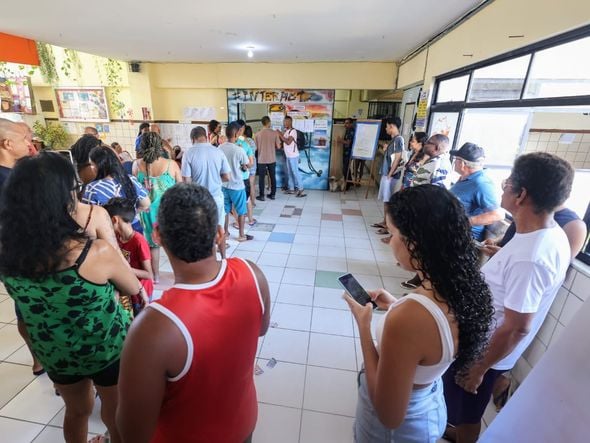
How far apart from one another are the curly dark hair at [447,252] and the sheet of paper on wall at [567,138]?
7.86 ft

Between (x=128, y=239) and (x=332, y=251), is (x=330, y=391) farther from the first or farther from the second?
(x=332, y=251)

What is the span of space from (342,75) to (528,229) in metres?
5.71

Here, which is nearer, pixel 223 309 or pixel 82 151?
pixel 223 309

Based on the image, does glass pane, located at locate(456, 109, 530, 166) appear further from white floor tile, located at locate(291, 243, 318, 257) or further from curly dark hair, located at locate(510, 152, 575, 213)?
white floor tile, located at locate(291, 243, 318, 257)

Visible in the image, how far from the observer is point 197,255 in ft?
2.57

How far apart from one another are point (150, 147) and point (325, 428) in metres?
2.48

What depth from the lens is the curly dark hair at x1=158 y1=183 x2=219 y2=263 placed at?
773mm

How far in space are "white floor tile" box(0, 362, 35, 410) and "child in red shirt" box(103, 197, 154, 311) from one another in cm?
113

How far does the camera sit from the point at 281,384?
6.53 feet

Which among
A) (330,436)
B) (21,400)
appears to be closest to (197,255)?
(330,436)

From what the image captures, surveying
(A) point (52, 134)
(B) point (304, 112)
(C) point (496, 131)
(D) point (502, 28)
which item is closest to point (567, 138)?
(C) point (496, 131)

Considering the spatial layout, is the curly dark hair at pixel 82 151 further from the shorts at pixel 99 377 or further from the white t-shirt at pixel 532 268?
the white t-shirt at pixel 532 268

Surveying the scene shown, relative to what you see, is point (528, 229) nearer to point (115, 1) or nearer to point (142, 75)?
point (115, 1)

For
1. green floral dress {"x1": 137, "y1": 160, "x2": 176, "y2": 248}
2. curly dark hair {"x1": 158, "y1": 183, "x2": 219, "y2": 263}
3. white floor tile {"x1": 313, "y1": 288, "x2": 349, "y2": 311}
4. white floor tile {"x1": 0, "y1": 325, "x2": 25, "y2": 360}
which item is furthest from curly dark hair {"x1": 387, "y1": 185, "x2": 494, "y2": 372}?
white floor tile {"x1": 0, "y1": 325, "x2": 25, "y2": 360}
